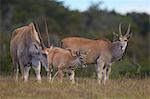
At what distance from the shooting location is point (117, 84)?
51.9ft

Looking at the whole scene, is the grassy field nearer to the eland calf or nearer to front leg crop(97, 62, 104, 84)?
the eland calf

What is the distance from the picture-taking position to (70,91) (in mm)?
13516

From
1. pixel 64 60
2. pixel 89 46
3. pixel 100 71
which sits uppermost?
pixel 89 46

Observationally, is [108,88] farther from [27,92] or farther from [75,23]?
[75,23]

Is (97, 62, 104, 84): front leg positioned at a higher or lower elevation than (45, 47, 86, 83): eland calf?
lower

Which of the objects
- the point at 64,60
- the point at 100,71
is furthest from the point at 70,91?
the point at 100,71

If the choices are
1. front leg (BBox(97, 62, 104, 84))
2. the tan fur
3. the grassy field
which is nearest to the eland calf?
front leg (BBox(97, 62, 104, 84))

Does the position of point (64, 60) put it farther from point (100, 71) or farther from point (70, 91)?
point (70, 91)

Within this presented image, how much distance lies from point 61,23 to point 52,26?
457 centimetres

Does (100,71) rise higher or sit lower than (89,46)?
lower

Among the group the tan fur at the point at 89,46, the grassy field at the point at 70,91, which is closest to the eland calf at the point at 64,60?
the tan fur at the point at 89,46

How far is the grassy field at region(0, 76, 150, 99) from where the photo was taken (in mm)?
12828

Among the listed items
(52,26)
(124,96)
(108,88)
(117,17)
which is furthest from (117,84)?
(117,17)

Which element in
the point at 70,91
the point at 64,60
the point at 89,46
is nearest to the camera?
the point at 70,91
